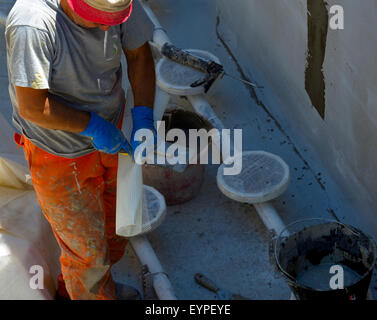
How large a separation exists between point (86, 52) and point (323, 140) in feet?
5.85

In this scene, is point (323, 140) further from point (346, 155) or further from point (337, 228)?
point (337, 228)

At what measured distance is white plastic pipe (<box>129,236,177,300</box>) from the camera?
129 inches

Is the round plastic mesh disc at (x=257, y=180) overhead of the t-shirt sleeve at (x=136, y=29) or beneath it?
beneath

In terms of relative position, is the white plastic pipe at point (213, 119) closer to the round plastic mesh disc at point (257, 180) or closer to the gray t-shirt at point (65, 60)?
the round plastic mesh disc at point (257, 180)

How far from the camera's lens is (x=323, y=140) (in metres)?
3.89

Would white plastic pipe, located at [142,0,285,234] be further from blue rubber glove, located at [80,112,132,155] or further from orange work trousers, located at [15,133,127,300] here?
blue rubber glove, located at [80,112,132,155]

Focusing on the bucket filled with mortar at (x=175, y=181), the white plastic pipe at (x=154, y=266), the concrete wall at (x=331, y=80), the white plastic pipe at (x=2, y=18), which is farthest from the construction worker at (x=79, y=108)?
the white plastic pipe at (x=2, y=18)

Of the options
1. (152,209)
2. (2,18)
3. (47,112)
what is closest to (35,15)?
(47,112)

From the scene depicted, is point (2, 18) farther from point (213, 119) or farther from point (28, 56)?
point (28, 56)

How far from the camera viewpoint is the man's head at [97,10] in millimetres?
2453

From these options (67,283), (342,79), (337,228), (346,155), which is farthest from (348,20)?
(67,283)

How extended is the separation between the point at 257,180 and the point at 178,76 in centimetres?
116

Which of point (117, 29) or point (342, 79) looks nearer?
point (117, 29)

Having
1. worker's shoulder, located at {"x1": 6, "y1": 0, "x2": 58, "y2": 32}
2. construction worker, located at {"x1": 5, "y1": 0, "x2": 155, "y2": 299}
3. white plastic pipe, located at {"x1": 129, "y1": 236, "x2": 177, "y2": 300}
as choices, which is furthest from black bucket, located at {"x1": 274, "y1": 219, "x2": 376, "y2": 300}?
worker's shoulder, located at {"x1": 6, "y1": 0, "x2": 58, "y2": 32}
